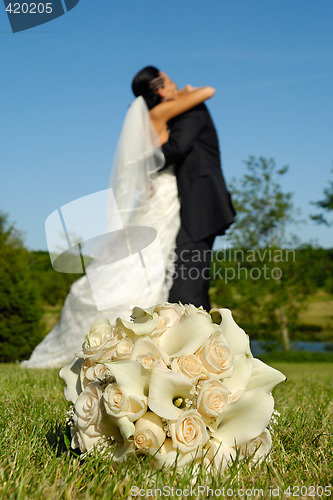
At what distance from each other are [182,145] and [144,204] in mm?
826

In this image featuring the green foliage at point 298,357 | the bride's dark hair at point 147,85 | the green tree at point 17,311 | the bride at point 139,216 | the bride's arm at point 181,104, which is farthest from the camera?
the green foliage at point 298,357

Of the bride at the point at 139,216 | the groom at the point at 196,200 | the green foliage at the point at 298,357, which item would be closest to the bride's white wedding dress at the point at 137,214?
the bride at the point at 139,216

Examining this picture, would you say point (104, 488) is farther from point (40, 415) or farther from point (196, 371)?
point (40, 415)

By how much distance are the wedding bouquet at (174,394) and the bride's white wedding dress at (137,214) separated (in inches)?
142

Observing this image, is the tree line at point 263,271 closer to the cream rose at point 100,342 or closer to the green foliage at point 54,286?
the green foliage at point 54,286

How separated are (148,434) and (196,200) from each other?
4.63m

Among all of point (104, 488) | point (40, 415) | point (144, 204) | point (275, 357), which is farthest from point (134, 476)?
point (275, 357)

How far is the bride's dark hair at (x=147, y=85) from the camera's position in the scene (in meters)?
6.22

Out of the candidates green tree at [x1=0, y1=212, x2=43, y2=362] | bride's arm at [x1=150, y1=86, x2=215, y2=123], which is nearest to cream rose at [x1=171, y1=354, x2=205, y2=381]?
bride's arm at [x1=150, y1=86, x2=215, y2=123]

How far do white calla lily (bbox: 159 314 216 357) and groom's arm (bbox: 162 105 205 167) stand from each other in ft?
14.2

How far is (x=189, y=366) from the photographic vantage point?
1503mm

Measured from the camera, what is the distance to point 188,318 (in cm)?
164

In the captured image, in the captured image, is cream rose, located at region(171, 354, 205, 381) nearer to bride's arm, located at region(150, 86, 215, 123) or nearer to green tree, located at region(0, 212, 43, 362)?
bride's arm, located at region(150, 86, 215, 123)

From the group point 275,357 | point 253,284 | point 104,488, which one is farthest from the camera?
point 253,284
